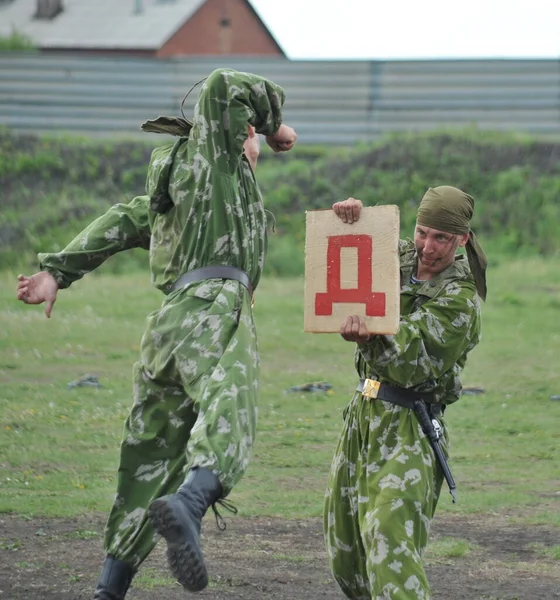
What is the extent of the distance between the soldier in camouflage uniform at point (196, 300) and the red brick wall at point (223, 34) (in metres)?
39.1

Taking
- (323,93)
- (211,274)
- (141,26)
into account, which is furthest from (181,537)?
(141,26)

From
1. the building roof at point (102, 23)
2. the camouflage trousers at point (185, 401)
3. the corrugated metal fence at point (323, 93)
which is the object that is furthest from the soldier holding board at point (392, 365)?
the building roof at point (102, 23)

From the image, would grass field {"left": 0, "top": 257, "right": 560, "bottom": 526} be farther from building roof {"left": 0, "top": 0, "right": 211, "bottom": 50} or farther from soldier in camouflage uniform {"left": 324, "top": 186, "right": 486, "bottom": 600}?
building roof {"left": 0, "top": 0, "right": 211, "bottom": 50}

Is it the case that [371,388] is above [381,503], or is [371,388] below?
above

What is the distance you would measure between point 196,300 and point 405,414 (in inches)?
40.2

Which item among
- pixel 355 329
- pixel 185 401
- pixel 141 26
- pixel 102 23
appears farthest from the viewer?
pixel 141 26

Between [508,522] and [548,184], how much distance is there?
13.5 m

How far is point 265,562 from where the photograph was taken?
757cm

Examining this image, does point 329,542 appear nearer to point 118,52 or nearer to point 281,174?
point 281,174

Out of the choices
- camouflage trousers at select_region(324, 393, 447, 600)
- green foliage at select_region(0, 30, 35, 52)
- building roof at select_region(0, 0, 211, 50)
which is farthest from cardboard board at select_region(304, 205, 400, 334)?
building roof at select_region(0, 0, 211, 50)

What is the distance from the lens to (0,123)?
23.5 meters

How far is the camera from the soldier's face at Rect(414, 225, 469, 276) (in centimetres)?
584

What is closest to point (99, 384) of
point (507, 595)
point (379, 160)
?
point (507, 595)

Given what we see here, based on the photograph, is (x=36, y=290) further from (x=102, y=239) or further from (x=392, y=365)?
(x=392, y=365)
